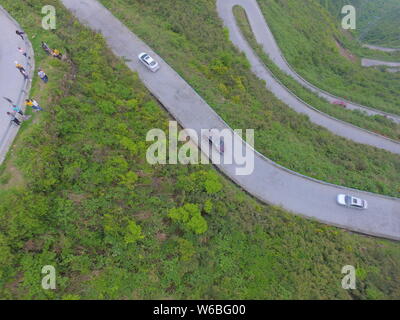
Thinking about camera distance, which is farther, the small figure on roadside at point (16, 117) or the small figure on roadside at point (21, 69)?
the small figure on roadside at point (21, 69)

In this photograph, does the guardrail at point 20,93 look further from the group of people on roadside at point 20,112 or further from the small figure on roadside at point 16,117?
the group of people on roadside at point 20,112

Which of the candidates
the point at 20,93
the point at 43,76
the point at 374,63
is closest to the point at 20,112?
the point at 20,93

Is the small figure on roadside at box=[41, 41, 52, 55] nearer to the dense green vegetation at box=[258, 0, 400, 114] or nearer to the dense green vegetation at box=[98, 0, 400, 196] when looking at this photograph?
the dense green vegetation at box=[98, 0, 400, 196]

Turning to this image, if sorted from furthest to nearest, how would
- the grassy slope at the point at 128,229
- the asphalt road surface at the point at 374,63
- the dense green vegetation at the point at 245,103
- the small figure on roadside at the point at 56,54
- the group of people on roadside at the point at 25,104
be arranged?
the asphalt road surface at the point at 374,63
the dense green vegetation at the point at 245,103
the small figure on roadside at the point at 56,54
the group of people on roadside at the point at 25,104
the grassy slope at the point at 128,229

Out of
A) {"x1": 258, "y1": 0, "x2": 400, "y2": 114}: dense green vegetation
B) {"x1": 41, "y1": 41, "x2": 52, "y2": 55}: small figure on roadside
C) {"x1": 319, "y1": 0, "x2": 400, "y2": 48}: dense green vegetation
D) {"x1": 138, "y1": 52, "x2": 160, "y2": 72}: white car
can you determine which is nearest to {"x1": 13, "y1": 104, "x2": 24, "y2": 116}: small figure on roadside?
{"x1": 41, "y1": 41, "x2": 52, "y2": 55}: small figure on roadside

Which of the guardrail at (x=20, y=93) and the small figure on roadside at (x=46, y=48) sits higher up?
the small figure on roadside at (x=46, y=48)

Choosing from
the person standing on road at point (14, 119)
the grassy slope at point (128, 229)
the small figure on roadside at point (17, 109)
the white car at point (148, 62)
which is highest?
the white car at point (148, 62)

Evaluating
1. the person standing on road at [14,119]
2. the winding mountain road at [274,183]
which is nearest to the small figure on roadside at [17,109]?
the person standing on road at [14,119]
